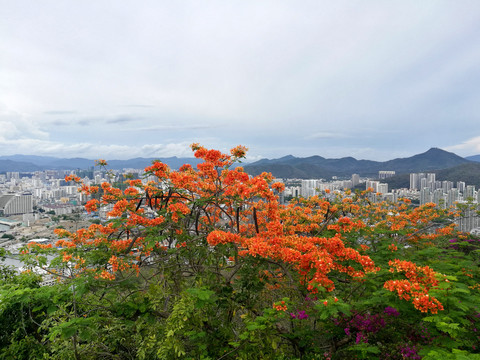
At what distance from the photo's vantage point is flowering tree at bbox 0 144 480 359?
2.84 m

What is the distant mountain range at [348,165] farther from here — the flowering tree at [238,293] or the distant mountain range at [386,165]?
the flowering tree at [238,293]

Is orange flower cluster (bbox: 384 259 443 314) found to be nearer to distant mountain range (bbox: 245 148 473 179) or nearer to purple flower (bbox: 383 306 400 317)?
purple flower (bbox: 383 306 400 317)

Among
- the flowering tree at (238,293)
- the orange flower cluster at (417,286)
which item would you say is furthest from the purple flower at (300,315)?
the orange flower cluster at (417,286)

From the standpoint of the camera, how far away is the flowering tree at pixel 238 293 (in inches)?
112

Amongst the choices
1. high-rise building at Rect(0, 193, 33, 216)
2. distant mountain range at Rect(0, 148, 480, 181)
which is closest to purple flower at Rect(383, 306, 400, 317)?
high-rise building at Rect(0, 193, 33, 216)

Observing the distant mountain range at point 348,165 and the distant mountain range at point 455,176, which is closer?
the distant mountain range at point 455,176

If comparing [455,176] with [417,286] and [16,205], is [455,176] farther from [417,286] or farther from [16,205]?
[16,205]

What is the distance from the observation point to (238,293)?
4.00 m

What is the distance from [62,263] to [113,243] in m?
0.86

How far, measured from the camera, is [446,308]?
2529 mm

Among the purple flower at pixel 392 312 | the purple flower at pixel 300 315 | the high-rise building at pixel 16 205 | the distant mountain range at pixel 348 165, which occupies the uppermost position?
the distant mountain range at pixel 348 165

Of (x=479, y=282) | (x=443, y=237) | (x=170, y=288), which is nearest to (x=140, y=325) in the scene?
(x=170, y=288)

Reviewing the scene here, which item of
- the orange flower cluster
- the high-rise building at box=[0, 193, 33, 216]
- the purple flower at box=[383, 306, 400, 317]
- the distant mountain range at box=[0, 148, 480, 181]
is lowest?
the high-rise building at box=[0, 193, 33, 216]

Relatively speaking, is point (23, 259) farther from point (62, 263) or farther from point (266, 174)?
Result: point (266, 174)
